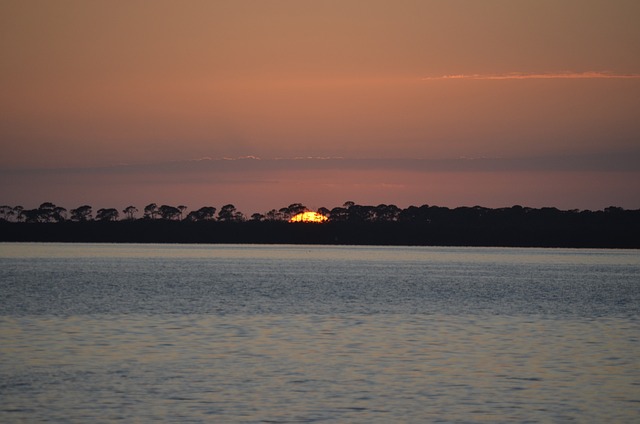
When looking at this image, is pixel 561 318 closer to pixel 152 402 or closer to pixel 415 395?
pixel 415 395

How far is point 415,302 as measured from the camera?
2680 inches

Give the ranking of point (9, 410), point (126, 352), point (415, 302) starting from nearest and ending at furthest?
point (9, 410) → point (126, 352) → point (415, 302)

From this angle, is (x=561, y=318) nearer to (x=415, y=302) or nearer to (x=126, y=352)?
(x=415, y=302)

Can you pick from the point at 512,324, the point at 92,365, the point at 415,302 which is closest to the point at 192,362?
the point at 92,365

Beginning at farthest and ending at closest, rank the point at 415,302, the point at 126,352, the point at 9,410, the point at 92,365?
1. the point at 415,302
2. the point at 126,352
3. the point at 92,365
4. the point at 9,410

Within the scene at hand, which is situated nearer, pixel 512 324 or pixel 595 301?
pixel 512 324

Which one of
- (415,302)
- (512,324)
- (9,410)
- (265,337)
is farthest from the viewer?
(415,302)

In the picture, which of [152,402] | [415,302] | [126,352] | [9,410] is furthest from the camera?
[415,302]

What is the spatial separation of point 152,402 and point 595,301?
169 ft

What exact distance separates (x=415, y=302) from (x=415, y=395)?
41124 millimetres

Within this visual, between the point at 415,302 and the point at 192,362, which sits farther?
the point at 415,302

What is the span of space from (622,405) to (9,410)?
50.7 ft

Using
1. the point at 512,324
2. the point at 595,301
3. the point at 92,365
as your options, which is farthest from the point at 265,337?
the point at 595,301

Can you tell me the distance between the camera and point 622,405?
26.0 m
